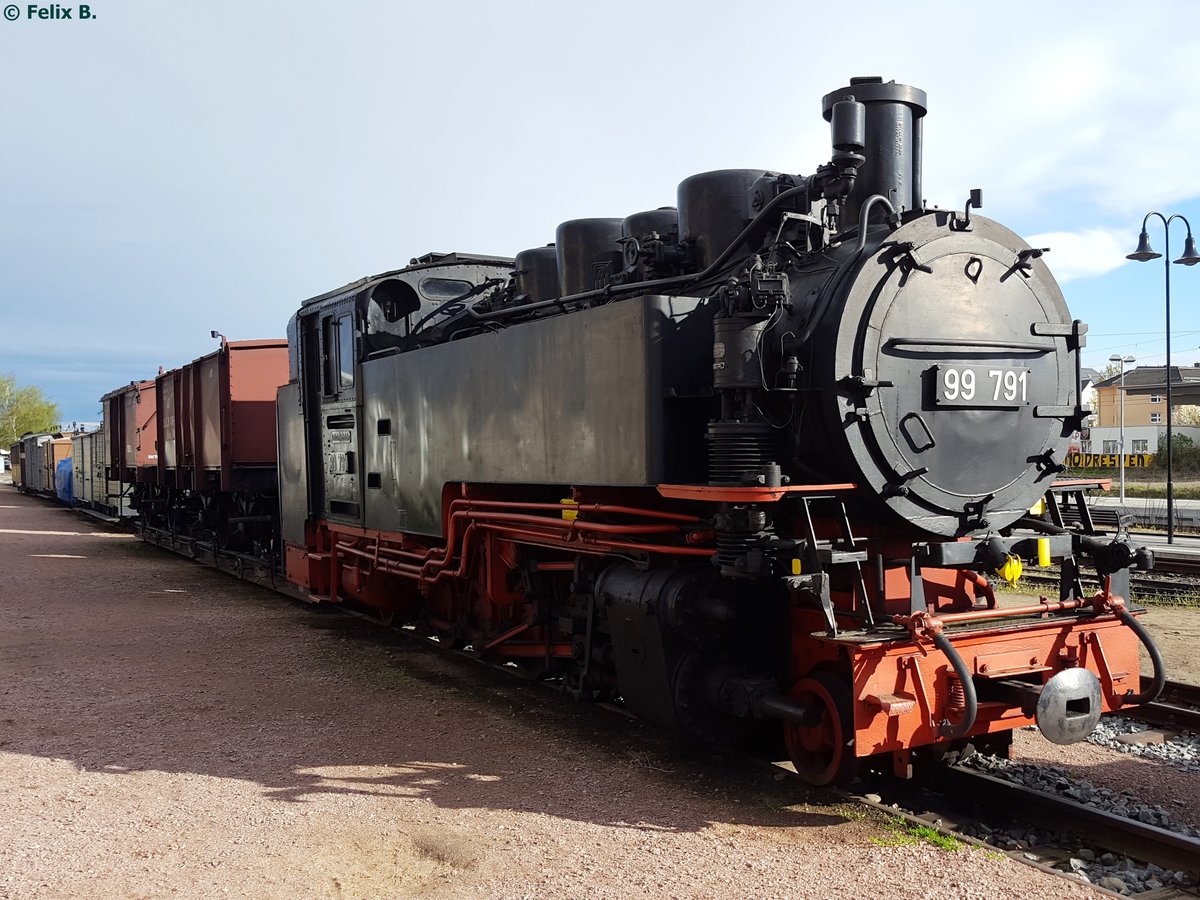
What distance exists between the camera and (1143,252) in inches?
643

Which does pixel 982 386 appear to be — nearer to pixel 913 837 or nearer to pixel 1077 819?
pixel 1077 819

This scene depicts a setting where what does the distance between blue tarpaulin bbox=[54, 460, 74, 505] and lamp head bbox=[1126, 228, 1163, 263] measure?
31.7 m

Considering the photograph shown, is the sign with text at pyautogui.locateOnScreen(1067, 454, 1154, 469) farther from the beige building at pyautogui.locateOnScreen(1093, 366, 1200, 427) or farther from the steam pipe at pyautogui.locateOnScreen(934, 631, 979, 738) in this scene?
the steam pipe at pyautogui.locateOnScreen(934, 631, 979, 738)

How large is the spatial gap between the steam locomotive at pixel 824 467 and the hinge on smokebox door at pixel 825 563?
19 mm

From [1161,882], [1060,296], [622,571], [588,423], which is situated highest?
[1060,296]

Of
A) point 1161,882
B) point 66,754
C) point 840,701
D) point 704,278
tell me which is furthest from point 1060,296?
point 66,754

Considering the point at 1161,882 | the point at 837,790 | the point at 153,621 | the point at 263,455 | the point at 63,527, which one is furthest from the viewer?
the point at 63,527

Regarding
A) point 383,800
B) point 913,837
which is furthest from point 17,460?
point 913,837

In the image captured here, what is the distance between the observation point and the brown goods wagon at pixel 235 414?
14281 mm

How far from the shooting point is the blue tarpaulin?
1331 inches

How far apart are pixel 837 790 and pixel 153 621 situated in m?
7.95

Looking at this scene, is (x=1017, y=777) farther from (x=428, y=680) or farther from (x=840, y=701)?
(x=428, y=680)

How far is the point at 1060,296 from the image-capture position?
542 centimetres

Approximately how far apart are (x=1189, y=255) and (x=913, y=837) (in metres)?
15.5
